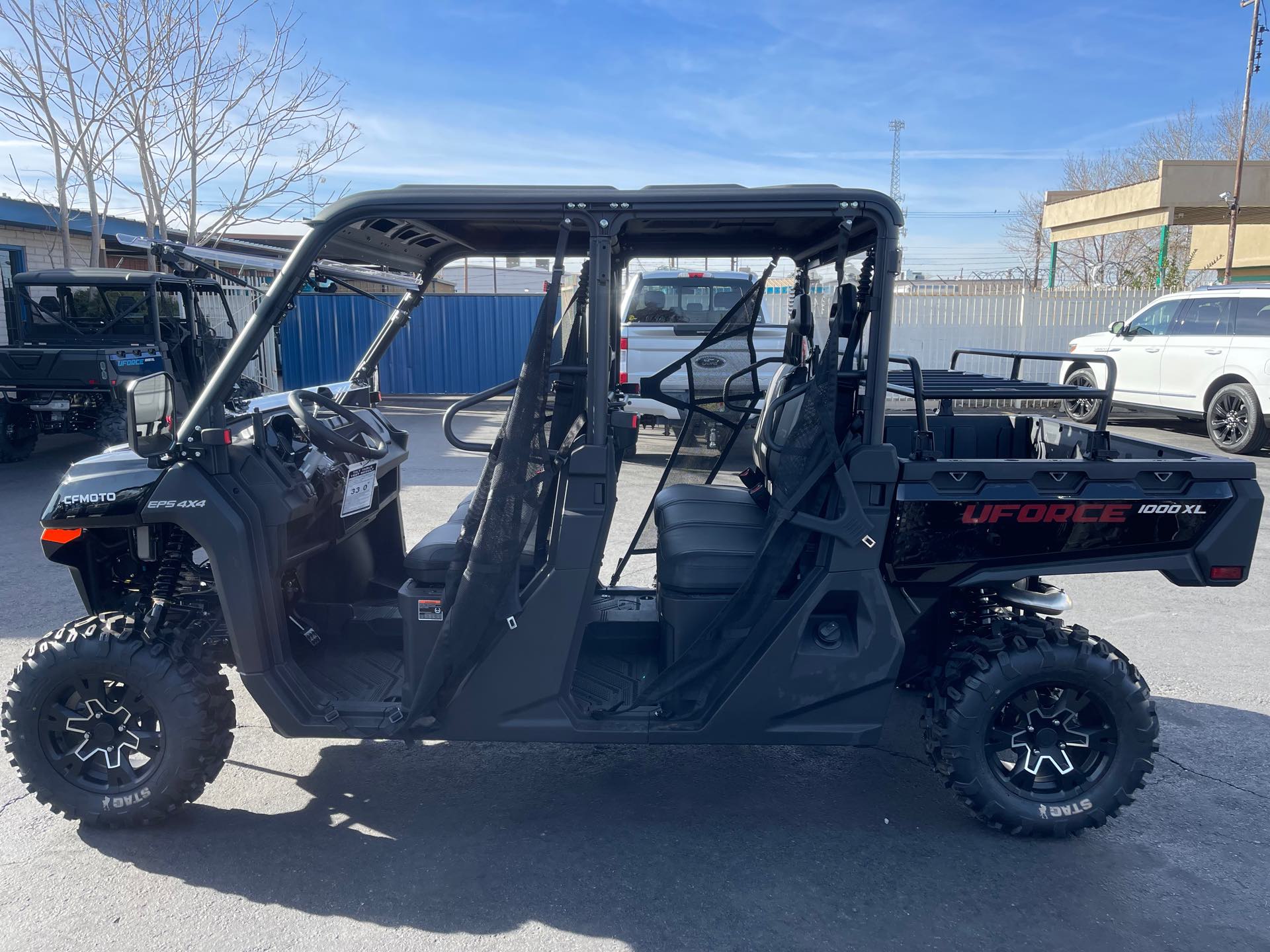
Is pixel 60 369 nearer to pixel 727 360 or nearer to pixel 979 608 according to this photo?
pixel 727 360

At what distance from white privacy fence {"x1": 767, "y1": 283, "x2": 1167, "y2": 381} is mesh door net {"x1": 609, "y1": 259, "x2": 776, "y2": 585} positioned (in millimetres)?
14292

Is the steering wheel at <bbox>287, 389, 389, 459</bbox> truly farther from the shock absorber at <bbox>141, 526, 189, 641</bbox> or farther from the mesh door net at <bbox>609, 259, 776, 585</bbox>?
the mesh door net at <bbox>609, 259, 776, 585</bbox>

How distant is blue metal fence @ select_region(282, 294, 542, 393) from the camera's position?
17188 mm

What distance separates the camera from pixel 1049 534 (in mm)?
3100

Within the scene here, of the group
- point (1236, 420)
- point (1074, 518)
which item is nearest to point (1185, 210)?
point (1236, 420)

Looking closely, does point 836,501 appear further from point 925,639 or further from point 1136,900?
point 1136,900

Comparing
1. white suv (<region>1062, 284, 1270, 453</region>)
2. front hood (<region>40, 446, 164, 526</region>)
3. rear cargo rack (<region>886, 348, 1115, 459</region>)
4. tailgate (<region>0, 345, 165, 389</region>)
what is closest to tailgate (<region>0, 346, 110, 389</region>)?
A: tailgate (<region>0, 345, 165, 389</region>)

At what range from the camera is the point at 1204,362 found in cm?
1150

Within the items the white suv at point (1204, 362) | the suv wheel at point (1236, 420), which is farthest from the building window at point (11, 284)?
the suv wheel at point (1236, 420)

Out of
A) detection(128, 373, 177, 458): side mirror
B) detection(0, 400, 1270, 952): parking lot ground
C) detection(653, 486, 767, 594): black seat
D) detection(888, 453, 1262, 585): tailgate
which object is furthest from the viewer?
detection(653, 486, 767, 594): black seat

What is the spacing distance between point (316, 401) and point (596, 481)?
1.11 m

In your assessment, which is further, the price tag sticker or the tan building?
the tan building

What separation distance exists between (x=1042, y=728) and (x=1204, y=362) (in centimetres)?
1042

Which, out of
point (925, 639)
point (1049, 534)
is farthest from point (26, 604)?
point (1049, 534)
